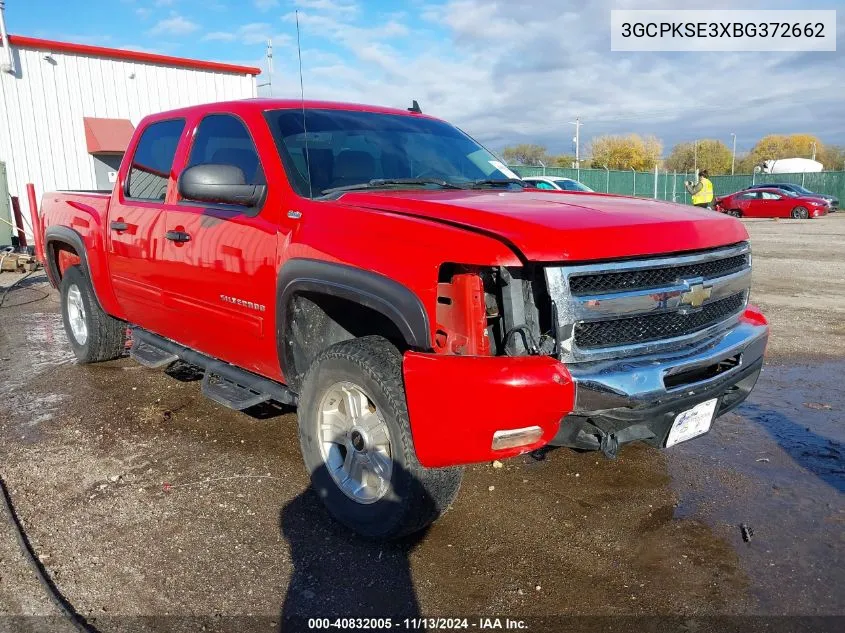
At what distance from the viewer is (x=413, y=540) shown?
126 inches

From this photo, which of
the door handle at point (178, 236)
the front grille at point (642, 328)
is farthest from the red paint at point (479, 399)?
the door handle at point (178, 236)

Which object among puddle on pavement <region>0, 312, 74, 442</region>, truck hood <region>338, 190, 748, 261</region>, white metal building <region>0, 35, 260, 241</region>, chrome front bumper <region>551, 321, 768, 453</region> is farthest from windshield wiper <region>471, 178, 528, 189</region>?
white metal building <region>0, 35, 260, 241</region>

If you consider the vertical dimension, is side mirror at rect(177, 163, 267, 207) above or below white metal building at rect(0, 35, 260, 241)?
below

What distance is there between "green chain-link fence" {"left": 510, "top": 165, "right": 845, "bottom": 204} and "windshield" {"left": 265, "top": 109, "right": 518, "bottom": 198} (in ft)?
90.7

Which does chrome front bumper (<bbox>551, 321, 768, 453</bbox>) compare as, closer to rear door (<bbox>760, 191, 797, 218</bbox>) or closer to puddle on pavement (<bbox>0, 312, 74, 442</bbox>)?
puddle on pavement (<bbox>0, 312, 74, 442</bbox>)

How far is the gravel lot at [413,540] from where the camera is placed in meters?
2.76

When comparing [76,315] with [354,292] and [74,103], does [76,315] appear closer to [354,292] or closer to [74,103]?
[354,292]

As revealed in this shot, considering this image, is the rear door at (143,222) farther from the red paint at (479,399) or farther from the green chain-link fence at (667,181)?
the green chain-link fence at (667,181)

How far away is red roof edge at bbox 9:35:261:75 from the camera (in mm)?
16422

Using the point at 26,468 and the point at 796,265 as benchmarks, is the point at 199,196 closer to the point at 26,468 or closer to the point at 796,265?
the point at 26,468

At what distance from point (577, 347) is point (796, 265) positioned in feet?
38.1

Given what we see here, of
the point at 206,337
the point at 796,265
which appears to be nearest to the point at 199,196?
the point at 206,337

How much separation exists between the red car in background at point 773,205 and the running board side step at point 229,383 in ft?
90.8

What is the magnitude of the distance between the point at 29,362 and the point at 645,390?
594 centimetres
